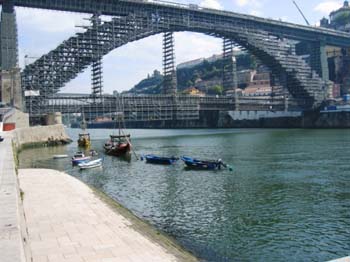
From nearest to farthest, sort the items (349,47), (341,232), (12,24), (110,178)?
(341,232), (110,178), (12,24), (349,47)

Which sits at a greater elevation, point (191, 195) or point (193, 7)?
point (193, 7)

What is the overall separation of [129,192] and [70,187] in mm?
4965

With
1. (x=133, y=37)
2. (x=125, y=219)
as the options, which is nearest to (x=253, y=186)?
(x=125, y=219)

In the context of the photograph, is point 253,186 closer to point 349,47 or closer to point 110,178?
point 110,178

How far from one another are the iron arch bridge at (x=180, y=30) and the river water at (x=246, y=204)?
206 feet

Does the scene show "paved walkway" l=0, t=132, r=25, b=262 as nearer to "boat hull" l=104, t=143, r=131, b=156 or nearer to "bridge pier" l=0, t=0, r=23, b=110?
"boat hull" l=104, t=143, r=131, b=156

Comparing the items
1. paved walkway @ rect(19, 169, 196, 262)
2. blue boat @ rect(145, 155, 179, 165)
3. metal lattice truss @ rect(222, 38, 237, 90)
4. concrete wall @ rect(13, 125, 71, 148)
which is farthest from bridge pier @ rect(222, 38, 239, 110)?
paved walkway @ rect(19, 169, 196, 262)

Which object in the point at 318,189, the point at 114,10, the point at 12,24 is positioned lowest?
the point at 318,189

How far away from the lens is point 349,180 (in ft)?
127

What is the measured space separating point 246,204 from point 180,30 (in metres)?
109

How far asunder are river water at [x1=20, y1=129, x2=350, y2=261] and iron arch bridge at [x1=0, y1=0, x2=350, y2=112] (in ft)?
206

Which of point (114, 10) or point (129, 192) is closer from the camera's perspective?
point (129, 192)

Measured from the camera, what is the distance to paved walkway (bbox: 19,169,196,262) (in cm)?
1631

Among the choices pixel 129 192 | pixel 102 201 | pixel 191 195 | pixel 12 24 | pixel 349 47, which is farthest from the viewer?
pixel 349 47
